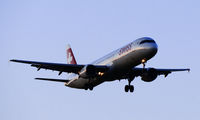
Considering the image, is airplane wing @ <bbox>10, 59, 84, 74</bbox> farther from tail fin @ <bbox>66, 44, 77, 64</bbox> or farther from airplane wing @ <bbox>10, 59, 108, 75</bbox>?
tail fin @ <bbox>66, 44, 77, 64</bbox>

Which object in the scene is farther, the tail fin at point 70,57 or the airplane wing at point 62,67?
the tail fin at point 70,57

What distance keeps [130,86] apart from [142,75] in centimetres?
270

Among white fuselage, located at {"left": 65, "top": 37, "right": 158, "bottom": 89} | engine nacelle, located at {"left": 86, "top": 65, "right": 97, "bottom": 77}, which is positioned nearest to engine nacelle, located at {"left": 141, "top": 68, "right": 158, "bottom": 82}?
white fuselage, located at {"left": 65, "top": 37, "right": 158, "bottom": 89}

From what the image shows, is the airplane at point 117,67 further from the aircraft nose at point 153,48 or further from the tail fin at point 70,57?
the tail fin at point 70,57

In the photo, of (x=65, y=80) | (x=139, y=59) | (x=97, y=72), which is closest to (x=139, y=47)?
(x=139, y=59)

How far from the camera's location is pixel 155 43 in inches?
1779

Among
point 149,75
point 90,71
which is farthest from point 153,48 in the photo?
point 90,71

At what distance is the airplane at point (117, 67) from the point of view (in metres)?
44.7

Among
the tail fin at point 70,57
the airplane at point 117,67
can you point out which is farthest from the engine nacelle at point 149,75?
the tail fin at point 70,57

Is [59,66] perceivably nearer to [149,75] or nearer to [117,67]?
[117,67]

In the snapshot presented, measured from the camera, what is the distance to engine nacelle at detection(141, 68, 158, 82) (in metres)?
49.6

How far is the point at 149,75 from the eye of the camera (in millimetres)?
49969

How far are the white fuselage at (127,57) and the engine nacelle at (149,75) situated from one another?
3.90 m

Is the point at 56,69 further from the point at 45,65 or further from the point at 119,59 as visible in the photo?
the point at 119,59
